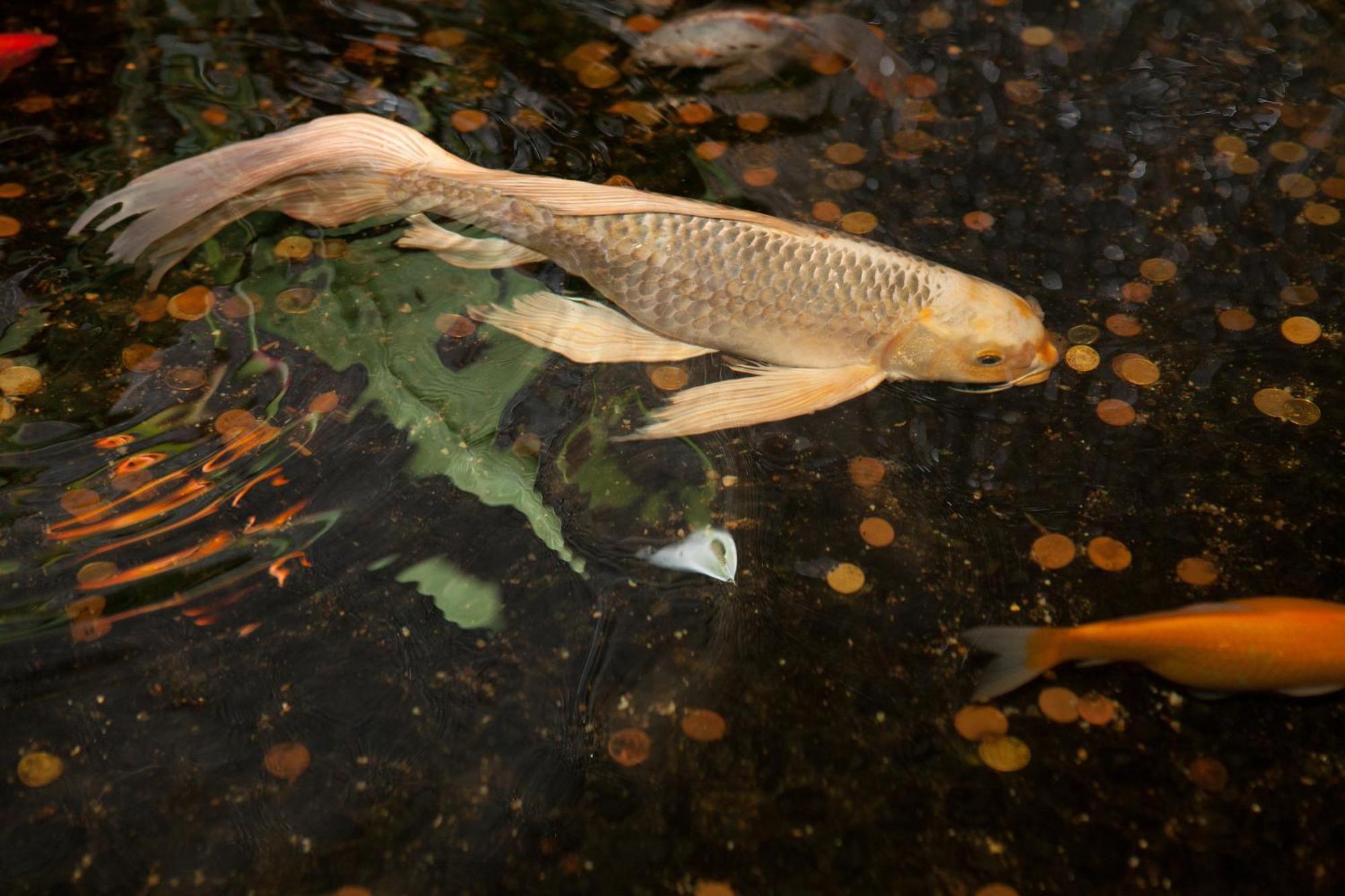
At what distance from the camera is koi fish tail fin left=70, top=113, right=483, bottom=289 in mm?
1842

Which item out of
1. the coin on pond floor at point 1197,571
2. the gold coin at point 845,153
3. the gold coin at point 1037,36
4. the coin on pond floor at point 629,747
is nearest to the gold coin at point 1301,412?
the coin on pond floor at point 1197,571

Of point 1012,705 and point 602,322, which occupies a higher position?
point 602,322

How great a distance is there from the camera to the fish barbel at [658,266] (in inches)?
66.4

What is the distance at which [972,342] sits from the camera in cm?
169

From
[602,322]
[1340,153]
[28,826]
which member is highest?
[1340,153]

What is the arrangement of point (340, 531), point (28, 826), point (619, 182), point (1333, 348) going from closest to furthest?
point (28, 826) → point (340, 531) → point (1333, 348) → point (619, 182)

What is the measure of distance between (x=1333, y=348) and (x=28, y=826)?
6.67ft

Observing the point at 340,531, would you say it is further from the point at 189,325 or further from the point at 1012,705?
the point at 1012,705

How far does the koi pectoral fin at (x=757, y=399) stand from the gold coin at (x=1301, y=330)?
72 cm

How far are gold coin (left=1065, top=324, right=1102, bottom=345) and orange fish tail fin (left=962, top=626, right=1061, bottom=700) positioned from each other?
595 mm

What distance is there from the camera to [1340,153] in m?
2.14

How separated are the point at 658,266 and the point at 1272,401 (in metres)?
1.00

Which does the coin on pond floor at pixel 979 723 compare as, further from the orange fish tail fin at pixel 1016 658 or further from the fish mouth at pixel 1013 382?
the fish mouth at pixel 1013 382

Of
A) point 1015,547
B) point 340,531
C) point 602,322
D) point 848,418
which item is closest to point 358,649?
point 340,531
